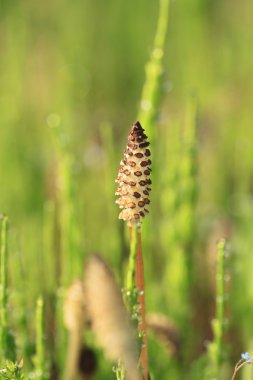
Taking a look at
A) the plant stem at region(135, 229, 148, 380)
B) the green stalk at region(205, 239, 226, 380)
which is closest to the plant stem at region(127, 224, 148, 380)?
the plant stem at region(135, 229, 148, 380)

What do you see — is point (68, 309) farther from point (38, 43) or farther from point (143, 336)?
point (38, 43)

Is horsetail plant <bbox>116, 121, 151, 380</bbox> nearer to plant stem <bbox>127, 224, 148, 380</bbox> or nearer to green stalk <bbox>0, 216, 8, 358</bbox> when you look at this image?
plant stem <bbox>127, 224, 148, 380</bbox>

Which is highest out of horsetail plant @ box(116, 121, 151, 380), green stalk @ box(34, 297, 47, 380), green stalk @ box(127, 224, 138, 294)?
horsetail plant @ box(116, 121, 151, 380)

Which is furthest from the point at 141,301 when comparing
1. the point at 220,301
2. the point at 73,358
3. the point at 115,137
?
the point at 115,137

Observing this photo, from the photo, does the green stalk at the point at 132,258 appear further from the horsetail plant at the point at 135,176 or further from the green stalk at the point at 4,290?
the green stalk at the point at 4,290

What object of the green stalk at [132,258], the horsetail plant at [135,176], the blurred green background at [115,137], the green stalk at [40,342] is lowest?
the green stalk at [40,342]

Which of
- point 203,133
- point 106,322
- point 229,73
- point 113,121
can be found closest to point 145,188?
point 106,322

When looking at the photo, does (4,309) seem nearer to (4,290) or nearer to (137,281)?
(4,290)

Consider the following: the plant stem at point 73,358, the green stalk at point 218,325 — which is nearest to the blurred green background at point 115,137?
the plant stem at point 73,358
